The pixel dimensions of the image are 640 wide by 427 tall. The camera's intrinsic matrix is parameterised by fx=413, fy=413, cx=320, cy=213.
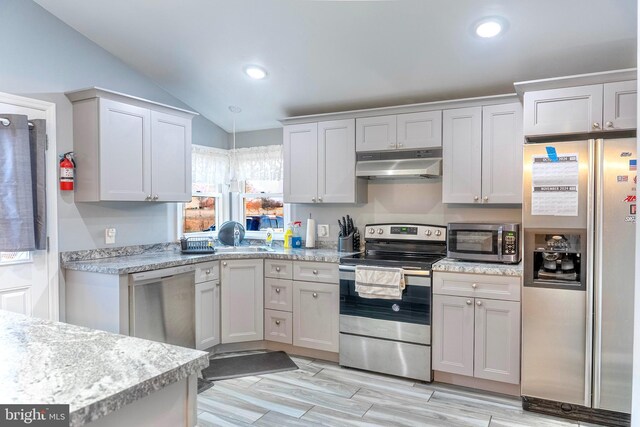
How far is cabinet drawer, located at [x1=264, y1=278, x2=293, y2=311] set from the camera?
3.63m

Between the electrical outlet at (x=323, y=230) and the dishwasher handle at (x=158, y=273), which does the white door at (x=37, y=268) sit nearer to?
the dishwasher handle at (x=158, y=273)

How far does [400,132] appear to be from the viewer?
354cm

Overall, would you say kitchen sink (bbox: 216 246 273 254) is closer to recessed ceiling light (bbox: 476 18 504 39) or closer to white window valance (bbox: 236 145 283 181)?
white window valance (bbox: 236 145 283 181)

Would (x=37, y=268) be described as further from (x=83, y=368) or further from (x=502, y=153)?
(x=502, y=153)

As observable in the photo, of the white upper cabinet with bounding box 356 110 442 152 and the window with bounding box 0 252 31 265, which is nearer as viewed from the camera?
the window with bounding box 0 252 31 265

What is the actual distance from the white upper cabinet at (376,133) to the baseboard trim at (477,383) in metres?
1.88

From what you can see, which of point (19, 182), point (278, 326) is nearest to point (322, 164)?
point (278, 326)

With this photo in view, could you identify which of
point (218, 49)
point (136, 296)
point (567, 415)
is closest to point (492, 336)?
point (567, 415)

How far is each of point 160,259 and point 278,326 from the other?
1.18 m

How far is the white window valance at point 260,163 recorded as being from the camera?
4.45 meters

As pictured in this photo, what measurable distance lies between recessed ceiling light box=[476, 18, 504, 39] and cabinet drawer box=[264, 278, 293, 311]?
7.86 ft

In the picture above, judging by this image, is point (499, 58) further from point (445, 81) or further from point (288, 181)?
point (288, 181)

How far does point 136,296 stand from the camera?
286 cm

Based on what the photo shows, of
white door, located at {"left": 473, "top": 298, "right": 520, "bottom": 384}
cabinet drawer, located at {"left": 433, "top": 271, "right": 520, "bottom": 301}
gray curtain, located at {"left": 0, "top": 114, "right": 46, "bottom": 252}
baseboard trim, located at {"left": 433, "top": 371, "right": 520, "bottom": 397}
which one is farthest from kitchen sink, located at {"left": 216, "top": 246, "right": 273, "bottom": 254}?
white door, located at {"left": 473, "top": 298, "right": 520, "bottom": 384}
